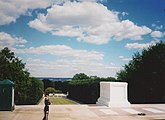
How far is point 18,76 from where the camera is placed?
25.9 m

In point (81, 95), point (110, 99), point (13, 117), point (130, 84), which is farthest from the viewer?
point (81, 95)

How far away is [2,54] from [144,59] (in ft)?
39.6

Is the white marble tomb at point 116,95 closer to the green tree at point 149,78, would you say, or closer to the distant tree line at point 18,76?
the green tree at point 149,78

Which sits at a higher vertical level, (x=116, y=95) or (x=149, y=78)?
(x=149, y=78)

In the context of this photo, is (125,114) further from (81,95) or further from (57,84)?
(57,84)

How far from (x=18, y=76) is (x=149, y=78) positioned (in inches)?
428

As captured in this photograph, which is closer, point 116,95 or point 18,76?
point 116,95

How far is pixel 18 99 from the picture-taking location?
26.1 m

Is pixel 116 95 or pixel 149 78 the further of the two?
pixel 149 78

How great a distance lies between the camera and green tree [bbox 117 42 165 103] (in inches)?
1022

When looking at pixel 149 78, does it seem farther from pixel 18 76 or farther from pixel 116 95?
pixel 18 76

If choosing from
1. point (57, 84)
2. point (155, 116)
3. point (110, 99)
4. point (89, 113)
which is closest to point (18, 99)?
point (110, 99)

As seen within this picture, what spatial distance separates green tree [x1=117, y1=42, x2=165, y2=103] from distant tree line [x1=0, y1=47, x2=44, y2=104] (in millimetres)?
8127

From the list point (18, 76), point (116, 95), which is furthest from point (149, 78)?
point (18, 76)
